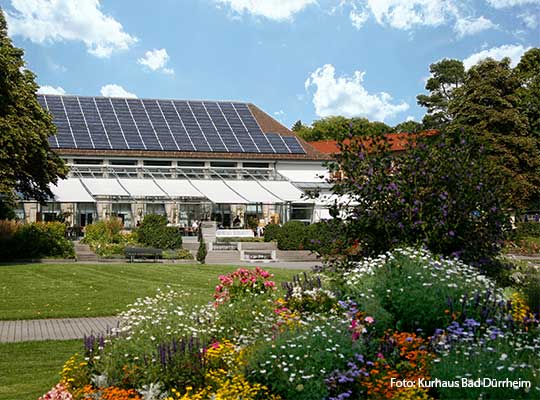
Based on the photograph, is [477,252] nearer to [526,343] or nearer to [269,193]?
[526,343]

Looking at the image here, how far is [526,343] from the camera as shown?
6.27 meters

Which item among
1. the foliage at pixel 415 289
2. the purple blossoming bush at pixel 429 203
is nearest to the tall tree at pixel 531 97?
the purple blossoming bush at pixel 429 203

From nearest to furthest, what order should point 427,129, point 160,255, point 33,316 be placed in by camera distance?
point 427,129 < point 33,316 < point 160,255

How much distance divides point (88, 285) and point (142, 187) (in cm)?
2270

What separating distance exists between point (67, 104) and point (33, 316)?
4069cm

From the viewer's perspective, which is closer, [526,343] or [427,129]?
[526,343]

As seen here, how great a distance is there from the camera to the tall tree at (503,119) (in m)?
38.5

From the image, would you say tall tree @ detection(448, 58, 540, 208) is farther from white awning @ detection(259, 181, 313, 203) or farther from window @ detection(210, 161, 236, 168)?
window @ detection(210, 161, 236, 168)

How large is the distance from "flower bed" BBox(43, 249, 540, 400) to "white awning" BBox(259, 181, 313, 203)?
31.9 meters

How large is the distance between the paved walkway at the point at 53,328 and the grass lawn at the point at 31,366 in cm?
52

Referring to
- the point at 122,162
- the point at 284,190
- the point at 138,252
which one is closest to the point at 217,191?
the point at 284,190

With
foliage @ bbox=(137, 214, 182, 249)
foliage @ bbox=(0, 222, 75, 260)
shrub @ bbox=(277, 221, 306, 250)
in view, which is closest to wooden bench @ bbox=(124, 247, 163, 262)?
foliage @ bbox=(0, 222, 75, 260)

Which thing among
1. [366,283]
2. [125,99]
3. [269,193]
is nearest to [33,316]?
[366,283]

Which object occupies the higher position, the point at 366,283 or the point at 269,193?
the point at 269,193
